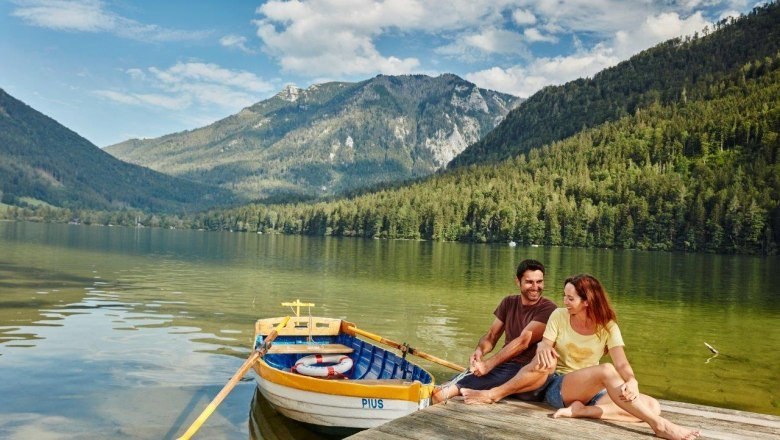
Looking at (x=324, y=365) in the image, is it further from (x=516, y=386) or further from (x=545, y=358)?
(x=545, y=358)

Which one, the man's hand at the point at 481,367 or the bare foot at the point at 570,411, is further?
the man's hand at the point at 481,367

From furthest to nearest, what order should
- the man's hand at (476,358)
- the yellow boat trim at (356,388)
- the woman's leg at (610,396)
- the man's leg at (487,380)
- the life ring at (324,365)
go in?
the life ring at (324,365) → the yellow boat trim at (356,388) → the man's hand at (476,358) → the man's leg at (487,380) → the woman's leg at (610,396)

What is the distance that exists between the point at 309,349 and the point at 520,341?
9783 millimetres

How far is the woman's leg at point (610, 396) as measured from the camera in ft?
27.7

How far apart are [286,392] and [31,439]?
20.9 ft

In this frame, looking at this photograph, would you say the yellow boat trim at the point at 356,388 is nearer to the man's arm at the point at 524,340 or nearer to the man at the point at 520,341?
the man at the point at 520,341

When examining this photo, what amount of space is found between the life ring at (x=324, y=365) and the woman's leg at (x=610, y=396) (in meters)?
8.93

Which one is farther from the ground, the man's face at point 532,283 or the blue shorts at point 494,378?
the man's face at point 532,283

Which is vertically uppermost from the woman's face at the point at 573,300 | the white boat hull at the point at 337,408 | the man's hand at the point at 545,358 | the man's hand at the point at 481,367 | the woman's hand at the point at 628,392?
the woman's face at the point at 573,300

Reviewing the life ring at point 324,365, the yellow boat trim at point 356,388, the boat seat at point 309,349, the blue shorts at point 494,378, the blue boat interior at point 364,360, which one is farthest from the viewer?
the boat seat at point 309,349

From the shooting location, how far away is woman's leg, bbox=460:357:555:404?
1016 centimetres

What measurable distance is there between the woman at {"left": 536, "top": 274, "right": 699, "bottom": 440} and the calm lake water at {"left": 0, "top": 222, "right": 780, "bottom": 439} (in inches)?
320

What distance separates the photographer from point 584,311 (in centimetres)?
979

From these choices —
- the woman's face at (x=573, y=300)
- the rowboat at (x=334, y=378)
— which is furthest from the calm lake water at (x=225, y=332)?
the woman's face at (x=573, y=300)
